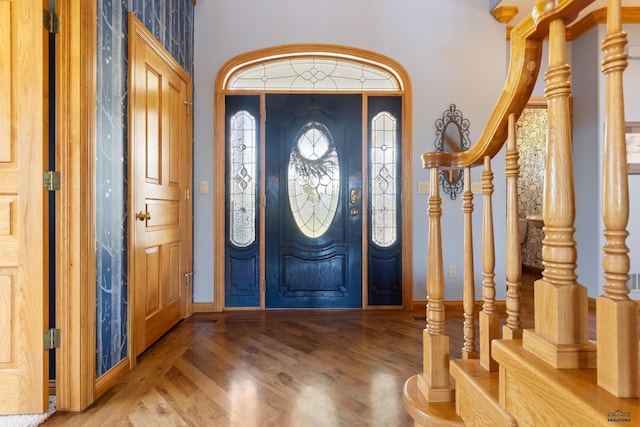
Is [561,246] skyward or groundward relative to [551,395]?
skyward

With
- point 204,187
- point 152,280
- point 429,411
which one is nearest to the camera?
point 429,411

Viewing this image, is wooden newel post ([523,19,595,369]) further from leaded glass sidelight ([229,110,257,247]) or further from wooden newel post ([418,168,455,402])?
leaded glass sidelight ([229,110,257,247])

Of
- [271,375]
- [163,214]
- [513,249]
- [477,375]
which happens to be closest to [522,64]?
[513,249]

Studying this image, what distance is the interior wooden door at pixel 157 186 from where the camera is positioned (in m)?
2.16

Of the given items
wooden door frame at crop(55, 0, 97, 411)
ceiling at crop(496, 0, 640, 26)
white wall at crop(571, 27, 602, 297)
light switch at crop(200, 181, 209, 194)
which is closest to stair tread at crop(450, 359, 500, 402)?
wooden door frame at crop(55, 0, 97, 411)

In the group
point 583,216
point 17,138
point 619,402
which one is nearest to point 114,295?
point 17,138

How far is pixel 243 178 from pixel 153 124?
38.7 inches

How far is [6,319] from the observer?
5.19 ft

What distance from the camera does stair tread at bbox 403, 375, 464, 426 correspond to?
1218 millimetres

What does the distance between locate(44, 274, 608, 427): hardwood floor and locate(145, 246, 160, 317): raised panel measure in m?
0.27

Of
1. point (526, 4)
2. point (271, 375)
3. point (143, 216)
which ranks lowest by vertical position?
point (271, 375)

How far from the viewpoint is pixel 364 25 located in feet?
10.8

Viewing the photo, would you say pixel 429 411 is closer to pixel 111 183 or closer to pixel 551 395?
pixel 551 395

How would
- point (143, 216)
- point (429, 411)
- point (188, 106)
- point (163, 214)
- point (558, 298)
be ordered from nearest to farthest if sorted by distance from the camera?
1. point (558, 298)
2. point (429, 411)
3. point (143, 216)
4. point (163, 214)
5. point (188, 106)
